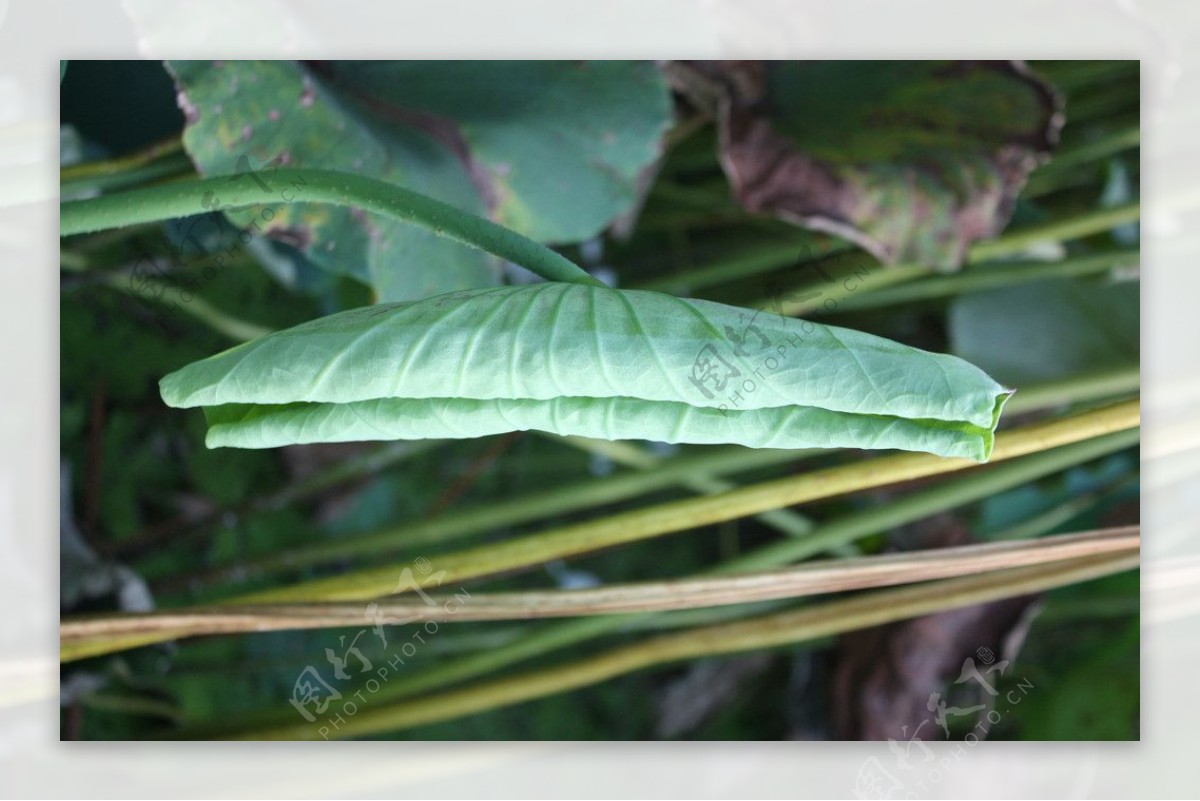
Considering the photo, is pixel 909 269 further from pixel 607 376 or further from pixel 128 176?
pixel 128 176

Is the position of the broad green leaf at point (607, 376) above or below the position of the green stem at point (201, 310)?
below

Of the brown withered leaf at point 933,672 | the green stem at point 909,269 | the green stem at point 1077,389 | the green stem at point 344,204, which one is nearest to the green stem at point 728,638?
the brown withered leaf at point 933,672

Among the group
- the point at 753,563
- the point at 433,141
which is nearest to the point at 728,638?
the point at 753,563

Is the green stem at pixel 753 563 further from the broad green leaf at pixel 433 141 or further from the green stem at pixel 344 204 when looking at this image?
the green stem at pixel 344 204

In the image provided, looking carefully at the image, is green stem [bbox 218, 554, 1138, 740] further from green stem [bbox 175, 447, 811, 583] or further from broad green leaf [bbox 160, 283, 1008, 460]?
broad green leaf [bbox 160, 283, 1008, 460]

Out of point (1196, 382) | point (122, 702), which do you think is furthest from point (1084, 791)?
point (122, 702)

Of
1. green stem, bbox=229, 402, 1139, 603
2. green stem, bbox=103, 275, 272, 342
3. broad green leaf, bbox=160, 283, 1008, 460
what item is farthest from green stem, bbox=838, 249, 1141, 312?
green stem, bbox=103, 275, 272, 342

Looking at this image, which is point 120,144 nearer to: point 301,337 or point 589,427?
point 301,337
